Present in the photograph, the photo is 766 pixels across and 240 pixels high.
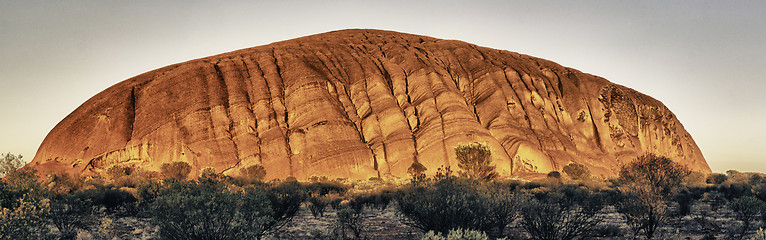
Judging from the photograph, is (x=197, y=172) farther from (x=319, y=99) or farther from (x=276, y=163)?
(x=319, y=99)

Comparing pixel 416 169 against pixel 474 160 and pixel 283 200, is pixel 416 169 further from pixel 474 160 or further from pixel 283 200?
pixel 283 200

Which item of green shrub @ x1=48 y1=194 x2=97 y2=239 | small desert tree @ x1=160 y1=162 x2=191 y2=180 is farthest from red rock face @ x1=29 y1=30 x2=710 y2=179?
green shrub @ x1=48 y1=194 x2=97 y2=239

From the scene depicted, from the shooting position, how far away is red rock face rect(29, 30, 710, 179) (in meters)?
57.9

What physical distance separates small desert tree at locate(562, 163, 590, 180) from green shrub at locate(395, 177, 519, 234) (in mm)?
44891

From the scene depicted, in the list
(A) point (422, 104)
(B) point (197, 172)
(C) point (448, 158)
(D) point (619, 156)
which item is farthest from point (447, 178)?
(D) point (619, 156)

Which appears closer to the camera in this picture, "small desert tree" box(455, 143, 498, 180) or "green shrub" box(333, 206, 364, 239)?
"green shrub" box(333, 206, 364, 239)

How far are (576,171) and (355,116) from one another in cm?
2965

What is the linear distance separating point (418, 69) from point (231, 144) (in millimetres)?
30249

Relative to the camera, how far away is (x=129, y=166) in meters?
56.5

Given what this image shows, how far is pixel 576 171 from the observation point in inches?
2179

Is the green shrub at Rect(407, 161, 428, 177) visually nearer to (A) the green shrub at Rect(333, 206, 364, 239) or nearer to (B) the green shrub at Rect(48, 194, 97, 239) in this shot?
(A) the green shrub at Rect(333, 206, 364, 239)

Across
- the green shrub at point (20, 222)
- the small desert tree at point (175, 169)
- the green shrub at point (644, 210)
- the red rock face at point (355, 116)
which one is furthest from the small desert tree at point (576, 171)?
the green shrub at point (20, 222)

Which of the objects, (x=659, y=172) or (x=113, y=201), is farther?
(x=659, y=172)

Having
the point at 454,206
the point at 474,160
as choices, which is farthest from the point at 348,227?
the point at 474,160
